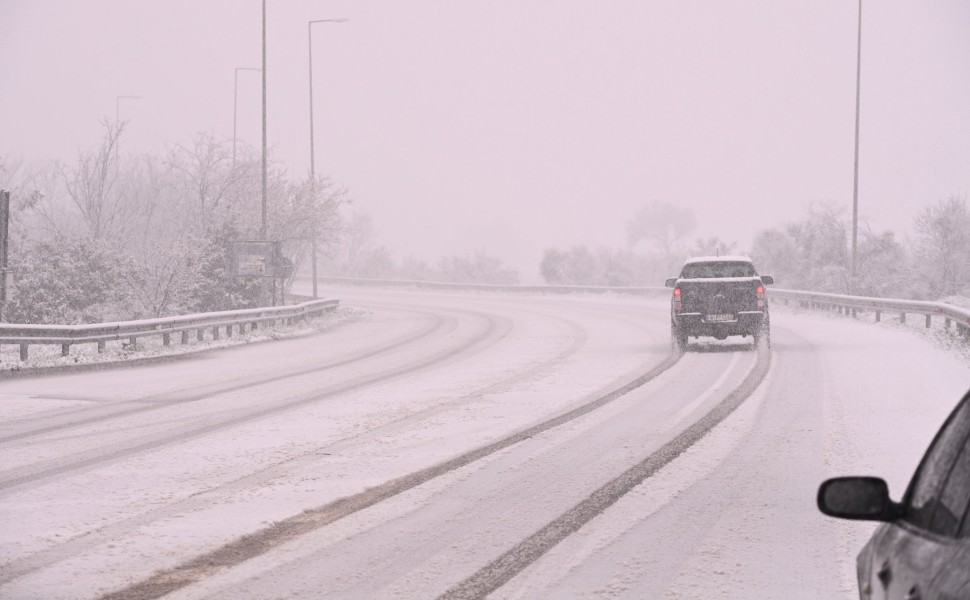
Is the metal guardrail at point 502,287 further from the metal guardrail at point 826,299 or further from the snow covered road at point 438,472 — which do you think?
the snow covered road at point 438,472

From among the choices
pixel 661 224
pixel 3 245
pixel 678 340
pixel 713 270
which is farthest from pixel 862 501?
pixel 661 224

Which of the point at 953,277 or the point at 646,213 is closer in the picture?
the point at 953,277

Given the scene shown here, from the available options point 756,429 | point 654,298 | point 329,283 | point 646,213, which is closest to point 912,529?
point 756,429

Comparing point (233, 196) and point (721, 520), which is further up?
point (233, 196)

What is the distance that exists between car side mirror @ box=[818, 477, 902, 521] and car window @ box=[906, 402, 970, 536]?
0.21ft

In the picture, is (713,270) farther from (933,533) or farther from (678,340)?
(933,533)

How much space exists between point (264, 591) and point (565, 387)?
32.4 feet

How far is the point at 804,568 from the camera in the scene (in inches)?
243

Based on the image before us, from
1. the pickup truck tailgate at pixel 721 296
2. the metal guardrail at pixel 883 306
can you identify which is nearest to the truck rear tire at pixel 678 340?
the pickup truck tailgate at pixel 721 296

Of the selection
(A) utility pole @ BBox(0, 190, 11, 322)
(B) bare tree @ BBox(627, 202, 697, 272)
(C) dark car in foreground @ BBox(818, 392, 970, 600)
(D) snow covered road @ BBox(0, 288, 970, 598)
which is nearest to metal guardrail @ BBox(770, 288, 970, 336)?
(D) snow covered road @ BBox(0, 288, 970, 598)

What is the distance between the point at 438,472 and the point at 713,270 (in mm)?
13724

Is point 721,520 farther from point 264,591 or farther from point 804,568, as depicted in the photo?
point 264,591

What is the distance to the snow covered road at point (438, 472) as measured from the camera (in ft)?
20.1

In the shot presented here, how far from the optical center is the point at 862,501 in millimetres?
3113
